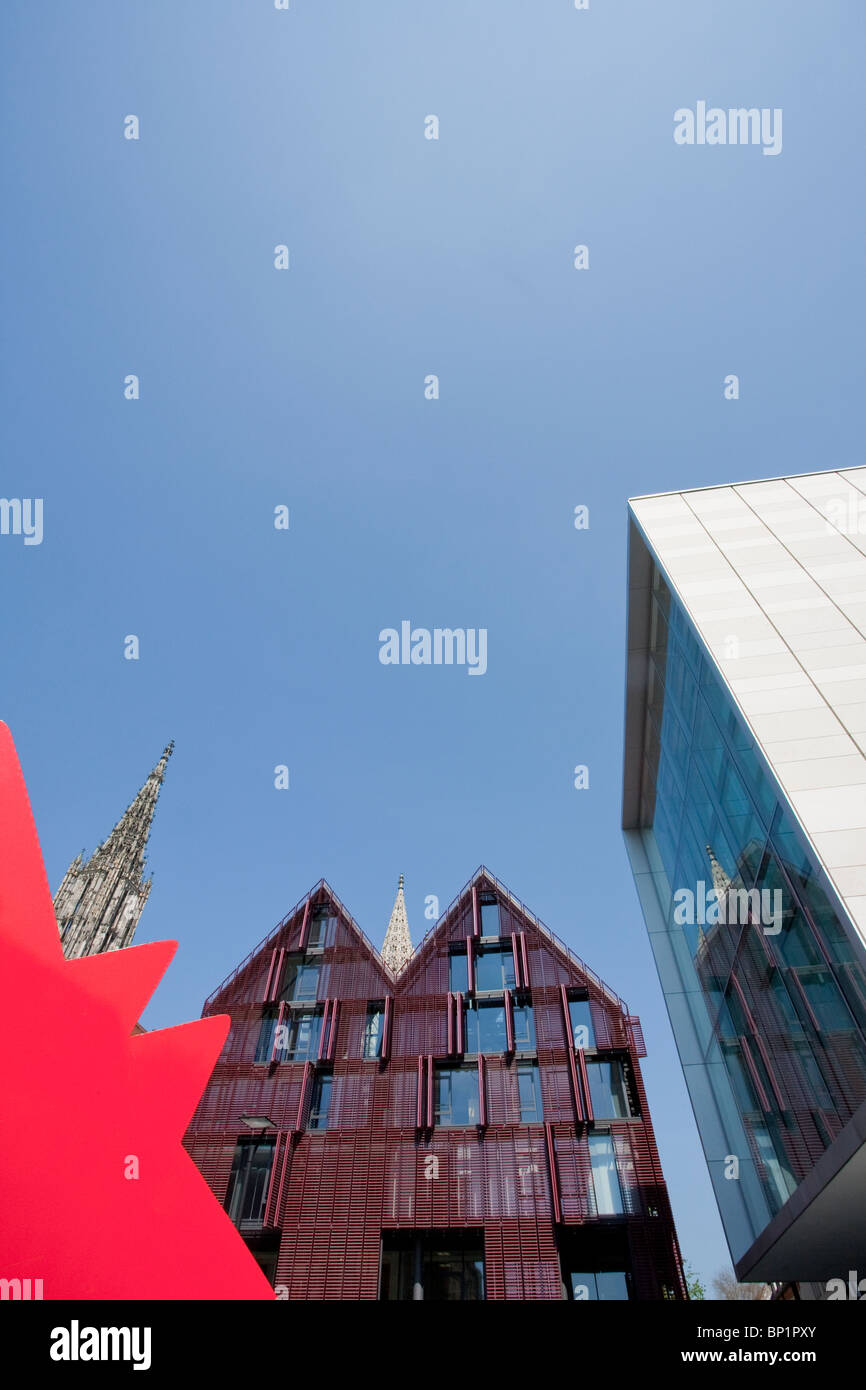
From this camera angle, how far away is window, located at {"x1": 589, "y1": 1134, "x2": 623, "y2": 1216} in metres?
19.4

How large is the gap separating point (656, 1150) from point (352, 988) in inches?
444

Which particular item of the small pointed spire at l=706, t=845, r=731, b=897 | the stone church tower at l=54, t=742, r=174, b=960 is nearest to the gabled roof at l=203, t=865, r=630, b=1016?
the small pointed spire at l=706, t=845, r=731, b=897

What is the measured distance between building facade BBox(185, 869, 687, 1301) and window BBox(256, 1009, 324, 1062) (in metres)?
0.07

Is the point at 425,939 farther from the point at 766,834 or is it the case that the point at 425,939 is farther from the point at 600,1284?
the point at 766,834

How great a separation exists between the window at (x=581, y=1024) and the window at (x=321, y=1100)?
8260 millimetres

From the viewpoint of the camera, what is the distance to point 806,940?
12.6 m

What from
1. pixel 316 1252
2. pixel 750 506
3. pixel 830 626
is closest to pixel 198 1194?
pixel 316 1252

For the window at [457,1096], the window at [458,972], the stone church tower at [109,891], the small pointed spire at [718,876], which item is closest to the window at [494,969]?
the window at [458,972]

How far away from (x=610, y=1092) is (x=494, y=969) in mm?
5770

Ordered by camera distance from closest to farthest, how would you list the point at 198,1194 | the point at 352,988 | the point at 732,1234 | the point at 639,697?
the point at 198,1194 → the point at 732,1234 → the point at 639,697 → the point at 352,988

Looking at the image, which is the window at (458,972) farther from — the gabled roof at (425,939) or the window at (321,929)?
the window at (321,929)

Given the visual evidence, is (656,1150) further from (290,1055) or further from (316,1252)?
(290,1055)

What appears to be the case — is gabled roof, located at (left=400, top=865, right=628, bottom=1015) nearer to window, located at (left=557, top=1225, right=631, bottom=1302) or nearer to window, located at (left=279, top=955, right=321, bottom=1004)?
window, located at (left=279, top=955, right=321, bottom=1004)

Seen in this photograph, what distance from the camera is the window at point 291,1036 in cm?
2434
